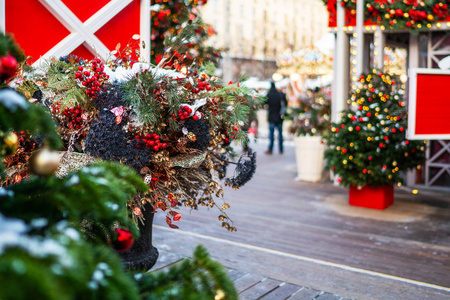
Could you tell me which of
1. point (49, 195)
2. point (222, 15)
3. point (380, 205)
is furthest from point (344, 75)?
point (222, 15)

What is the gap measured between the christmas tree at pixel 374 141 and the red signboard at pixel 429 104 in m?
1.12

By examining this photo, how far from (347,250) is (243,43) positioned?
3272 centimetres

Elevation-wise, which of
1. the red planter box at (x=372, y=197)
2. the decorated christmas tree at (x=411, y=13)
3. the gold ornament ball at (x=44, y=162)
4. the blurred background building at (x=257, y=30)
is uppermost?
the blurred background building at (x=257, y=30)

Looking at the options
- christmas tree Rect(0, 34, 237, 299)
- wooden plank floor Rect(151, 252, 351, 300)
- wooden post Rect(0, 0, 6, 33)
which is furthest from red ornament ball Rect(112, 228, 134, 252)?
wooden post Rect(0, 0, 6, 33)

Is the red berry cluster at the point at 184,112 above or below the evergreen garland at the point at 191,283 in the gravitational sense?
above

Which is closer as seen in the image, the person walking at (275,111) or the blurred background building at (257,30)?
the person walking at (275,111)

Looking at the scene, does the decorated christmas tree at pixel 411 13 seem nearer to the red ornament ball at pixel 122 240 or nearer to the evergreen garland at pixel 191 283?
the red ornament ball at pixel 122 240

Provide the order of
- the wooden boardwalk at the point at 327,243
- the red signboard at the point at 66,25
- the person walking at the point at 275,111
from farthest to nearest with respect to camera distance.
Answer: the person walking at the point at 275,111 → the wooden boardwalk at the point at 327,243 → the red signboard at the point at 66,25

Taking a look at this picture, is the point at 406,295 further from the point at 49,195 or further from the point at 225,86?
the point at 49,195

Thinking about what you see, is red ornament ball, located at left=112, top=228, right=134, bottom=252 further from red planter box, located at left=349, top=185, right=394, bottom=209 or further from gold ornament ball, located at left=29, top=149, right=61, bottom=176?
red planter box, located at left=349, top=185, right=394, bottom=209

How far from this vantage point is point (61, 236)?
0.97 m

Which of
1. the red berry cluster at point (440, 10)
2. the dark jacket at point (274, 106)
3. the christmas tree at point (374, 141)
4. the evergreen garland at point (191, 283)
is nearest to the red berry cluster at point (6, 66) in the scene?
the evergreen garland at point (191, 283)

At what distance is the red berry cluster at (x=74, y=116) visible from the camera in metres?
2.59

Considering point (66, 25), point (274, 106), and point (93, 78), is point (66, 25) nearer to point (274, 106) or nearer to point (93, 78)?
point (93, 78)
